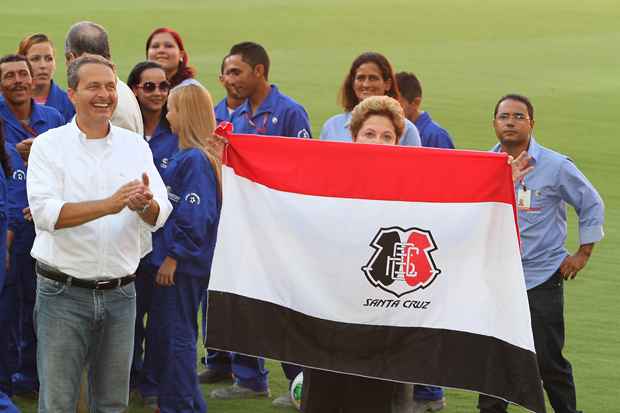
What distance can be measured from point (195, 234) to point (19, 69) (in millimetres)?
1812

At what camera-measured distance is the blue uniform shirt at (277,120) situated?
8.38 m

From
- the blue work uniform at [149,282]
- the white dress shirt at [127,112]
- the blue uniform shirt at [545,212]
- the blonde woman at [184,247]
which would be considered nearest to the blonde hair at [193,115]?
the blonde woman at [184,247]

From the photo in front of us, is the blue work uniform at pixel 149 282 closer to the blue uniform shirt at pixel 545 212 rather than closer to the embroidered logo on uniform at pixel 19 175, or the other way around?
the embroidered logo on uniform at pixel 19 175

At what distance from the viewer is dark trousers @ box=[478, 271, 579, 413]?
7.05 m


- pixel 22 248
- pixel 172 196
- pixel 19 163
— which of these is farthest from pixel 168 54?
pixel 172 196

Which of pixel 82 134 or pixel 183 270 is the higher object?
pixel 82 134

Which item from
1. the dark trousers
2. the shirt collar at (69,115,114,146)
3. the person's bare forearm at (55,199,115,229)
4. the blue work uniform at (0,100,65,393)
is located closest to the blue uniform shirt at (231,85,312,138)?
the blue work uniform at (0,100,65,393)

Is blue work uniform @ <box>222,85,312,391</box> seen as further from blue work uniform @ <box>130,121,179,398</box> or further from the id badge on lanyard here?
the id badge on lanyard

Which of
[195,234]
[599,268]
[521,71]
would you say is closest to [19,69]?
[195,234]

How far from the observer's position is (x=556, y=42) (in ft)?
122

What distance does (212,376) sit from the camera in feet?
27.2

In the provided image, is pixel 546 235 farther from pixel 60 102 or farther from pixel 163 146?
pixel 60 102

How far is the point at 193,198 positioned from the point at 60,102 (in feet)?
6.81

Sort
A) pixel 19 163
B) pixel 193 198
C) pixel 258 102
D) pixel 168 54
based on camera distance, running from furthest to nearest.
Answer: pixel 168 54 < pixel 258 102 < pixel 19 163 < pixel 193 198
